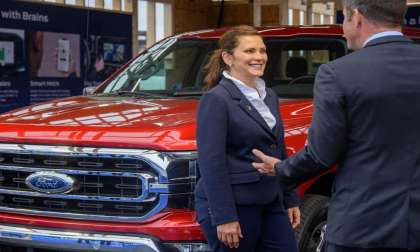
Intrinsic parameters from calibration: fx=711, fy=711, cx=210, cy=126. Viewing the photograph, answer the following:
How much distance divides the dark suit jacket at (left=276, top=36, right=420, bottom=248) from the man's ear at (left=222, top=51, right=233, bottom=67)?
1.09 metres

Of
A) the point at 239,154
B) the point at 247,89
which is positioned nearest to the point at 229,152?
the point at 239,154

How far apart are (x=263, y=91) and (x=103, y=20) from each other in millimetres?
7175

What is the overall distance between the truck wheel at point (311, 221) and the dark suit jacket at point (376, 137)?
1639mm

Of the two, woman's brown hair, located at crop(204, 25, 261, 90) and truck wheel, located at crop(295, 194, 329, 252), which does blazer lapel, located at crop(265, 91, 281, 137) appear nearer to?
woman's brown hair, located at crop(204, 25, 261, 90)

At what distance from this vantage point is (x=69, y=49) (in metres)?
9.84

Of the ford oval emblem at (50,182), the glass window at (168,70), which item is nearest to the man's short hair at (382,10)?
the ford oval emblem at (50,182)

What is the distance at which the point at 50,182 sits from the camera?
405cm

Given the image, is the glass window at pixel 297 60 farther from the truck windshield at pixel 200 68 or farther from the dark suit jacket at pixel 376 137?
the dark suit jacket at pixel 376 137

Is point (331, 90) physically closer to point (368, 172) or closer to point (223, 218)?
point (368, 172)

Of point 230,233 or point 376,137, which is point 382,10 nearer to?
point 376,137

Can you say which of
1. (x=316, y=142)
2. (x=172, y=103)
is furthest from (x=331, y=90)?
(x=172, y=103)

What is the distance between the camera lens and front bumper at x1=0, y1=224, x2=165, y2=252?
12.3 ft

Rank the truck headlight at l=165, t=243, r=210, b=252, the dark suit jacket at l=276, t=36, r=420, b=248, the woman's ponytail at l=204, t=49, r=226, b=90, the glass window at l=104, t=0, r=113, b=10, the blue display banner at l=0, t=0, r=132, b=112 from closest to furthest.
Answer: the dark suit jacket at l=276, t=36, r=420, b=248 < the woman's ponytail at l=204, t=49, r=226, b=90 < the truck headlight at l=165, t=243, r=210, b=252 < the blue display banner at l=0, t=0, r=132, b=112 < the glass window at l=104, t=0, r=113, b=10

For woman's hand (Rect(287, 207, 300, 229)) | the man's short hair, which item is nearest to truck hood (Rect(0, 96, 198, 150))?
woman's hand (Rect(287, 207, 300, 229))
